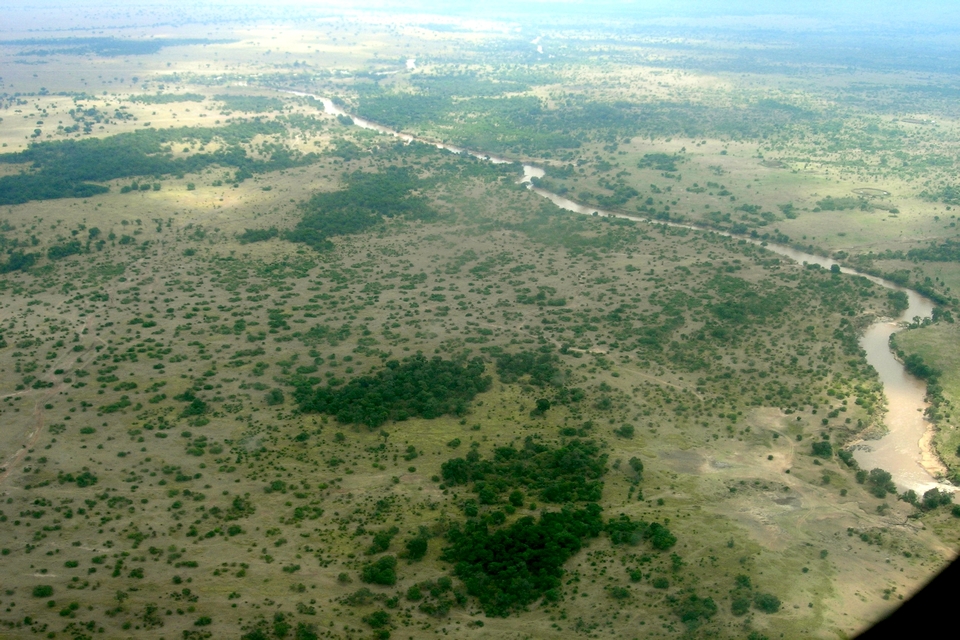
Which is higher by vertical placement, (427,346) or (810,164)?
(810,164)

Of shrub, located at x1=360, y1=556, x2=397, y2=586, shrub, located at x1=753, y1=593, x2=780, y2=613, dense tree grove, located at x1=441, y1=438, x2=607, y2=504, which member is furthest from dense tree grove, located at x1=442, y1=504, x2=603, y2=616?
shrub, located at x1=753, y1=593, x2=780, y2=613

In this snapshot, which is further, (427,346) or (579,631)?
(427,346)

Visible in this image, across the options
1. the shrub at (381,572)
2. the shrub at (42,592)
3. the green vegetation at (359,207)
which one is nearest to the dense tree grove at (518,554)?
the shrub at (381,572)

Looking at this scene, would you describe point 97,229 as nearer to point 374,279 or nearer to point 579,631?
point 374,279

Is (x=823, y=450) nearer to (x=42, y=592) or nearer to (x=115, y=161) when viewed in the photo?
(x=42, y=592)

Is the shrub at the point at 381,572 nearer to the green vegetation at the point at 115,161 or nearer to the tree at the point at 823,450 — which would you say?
the tree at the point at 823,450

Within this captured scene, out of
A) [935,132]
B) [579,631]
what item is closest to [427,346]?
[579,631]

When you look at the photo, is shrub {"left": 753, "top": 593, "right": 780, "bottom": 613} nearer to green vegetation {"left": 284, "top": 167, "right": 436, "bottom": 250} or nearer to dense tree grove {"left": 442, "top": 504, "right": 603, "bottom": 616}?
dense tree grove {"left": 442, "top": 504, "right": 603, "bottom": 616}
